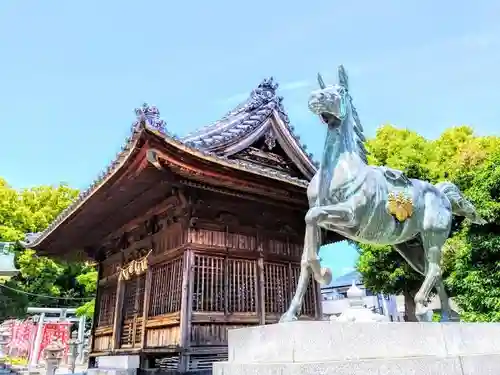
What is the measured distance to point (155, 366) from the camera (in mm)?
10953

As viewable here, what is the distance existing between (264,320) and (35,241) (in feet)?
26.6

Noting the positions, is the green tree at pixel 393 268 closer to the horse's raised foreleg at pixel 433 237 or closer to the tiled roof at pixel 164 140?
the tiled roof at pixel 164 140

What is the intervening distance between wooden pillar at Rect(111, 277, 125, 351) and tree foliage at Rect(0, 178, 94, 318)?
17946 mm

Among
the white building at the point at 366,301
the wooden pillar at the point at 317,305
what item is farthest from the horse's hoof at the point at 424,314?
the white building at the point at 366,301

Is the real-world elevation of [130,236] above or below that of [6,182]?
below

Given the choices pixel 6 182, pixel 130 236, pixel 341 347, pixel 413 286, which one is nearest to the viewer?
pixel 341 347

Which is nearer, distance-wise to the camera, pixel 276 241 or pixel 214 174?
pixel 214 174

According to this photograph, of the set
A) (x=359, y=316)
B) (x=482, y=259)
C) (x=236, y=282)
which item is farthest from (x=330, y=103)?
(x=482, y=259)

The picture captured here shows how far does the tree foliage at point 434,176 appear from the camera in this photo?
11727 mm

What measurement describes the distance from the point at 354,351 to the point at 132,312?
9.10 m

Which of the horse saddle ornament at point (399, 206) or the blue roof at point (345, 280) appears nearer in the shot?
the horse saddle ornament at point (399, 206)

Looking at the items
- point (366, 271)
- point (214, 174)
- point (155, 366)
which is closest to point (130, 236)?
point (155, 366)

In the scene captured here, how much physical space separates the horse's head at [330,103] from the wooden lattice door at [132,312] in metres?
8.11

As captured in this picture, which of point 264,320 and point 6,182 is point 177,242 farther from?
point 6,182
